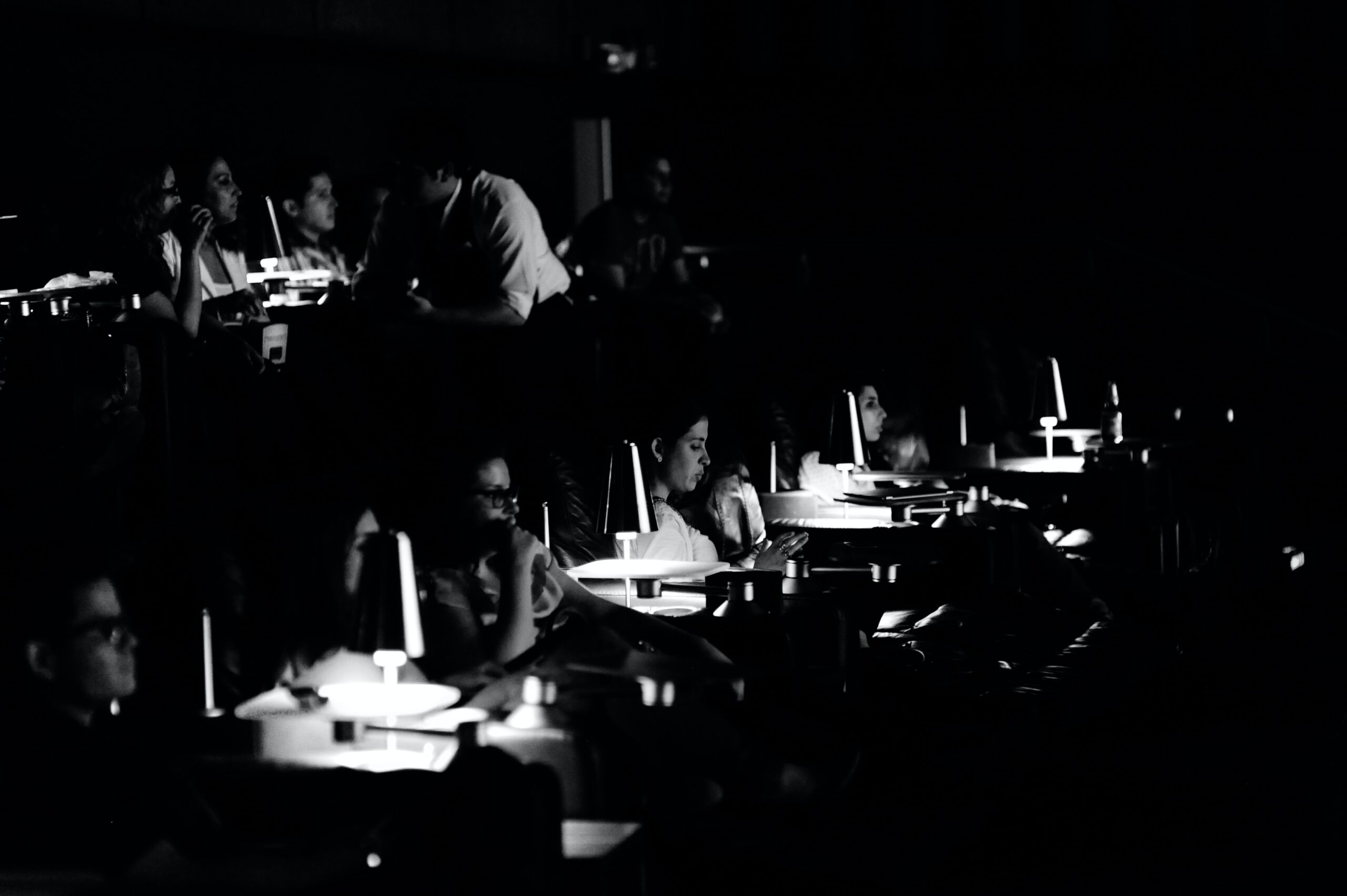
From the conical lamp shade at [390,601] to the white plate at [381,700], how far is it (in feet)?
0.72

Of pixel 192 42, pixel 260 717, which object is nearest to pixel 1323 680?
pixel 260 717

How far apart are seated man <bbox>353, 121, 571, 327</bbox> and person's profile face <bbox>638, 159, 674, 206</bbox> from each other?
2.12 m

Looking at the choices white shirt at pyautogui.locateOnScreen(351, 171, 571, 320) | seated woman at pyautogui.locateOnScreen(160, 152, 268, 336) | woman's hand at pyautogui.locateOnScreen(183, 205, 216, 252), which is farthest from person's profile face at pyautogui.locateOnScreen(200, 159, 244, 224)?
white shirt at pyautogui.locateOnScreen(351, 171, 571, 320)

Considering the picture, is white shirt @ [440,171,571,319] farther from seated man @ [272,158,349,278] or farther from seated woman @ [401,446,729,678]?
seated woman @ [401,446,729,678]

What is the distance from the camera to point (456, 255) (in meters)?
5.12

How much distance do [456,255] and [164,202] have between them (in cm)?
91

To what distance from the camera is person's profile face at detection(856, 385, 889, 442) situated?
654 centimetres

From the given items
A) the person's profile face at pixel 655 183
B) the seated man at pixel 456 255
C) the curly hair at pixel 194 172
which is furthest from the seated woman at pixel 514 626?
the person's profile face at pixel 655 183

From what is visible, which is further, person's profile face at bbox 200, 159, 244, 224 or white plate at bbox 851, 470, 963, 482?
white plate at bbox 851, 470, 963, 482

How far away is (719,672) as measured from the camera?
10.1 feet

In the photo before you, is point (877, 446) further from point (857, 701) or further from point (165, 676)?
point (165, 676)

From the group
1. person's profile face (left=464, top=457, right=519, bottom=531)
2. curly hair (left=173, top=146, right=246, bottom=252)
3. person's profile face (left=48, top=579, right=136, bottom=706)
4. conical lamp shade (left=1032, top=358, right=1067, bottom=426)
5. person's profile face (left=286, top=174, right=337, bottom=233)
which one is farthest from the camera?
conical lamp shade (left=1032, top=358, right=1067, bottom=426)

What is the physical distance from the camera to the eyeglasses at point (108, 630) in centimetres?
288

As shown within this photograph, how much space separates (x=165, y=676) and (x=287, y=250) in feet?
8.85
